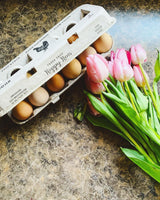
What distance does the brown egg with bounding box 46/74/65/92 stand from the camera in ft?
3.19

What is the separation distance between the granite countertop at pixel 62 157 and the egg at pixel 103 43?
0.48 feet

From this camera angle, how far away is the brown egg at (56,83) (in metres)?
0.97

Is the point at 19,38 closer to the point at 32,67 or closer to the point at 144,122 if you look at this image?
the point at 32,67

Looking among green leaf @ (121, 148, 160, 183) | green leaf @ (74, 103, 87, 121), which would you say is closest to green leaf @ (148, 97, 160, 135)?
green leaf @ (121, 148, 160, 183)

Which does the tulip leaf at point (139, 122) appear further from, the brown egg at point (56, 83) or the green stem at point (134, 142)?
the brown egg at point (56, 83)

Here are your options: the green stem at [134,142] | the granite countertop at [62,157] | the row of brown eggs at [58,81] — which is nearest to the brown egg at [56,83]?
the row of brown eggs at [58,81]

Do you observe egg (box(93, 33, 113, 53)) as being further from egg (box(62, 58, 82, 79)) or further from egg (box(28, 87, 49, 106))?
egg (box(28, 87, 49, 106))

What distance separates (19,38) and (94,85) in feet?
1.21

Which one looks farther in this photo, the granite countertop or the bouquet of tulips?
the granite countertop

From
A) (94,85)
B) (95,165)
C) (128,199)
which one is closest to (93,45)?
(94,85)

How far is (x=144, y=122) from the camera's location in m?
0.94

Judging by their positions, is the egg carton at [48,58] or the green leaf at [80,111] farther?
the green leaf at [80,111]

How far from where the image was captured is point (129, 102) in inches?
38.0

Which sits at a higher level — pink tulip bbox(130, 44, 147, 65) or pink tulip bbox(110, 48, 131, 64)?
pink tulip bbox(110, 48, 131, 64)
